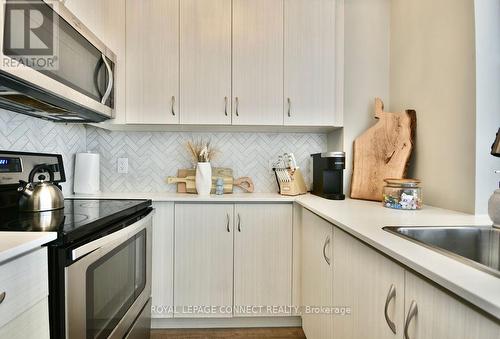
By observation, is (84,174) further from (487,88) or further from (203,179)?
(487,88)

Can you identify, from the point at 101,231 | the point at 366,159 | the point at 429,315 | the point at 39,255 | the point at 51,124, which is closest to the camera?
the point at 429,315

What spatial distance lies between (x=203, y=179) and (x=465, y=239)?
1600 millimetres

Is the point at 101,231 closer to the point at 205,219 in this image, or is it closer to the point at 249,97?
the point at 205,219

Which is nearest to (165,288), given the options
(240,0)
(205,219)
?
(205,219)

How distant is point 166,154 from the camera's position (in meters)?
2.41

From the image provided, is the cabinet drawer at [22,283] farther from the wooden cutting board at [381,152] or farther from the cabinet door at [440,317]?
the wooden cutting board at [381,152]

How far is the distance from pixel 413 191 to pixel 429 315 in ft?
3.20

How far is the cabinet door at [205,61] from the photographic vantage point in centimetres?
207

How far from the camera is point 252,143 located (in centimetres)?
244

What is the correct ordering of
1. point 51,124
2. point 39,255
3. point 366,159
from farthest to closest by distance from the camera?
point 366,159 < point 51,124 < point 39,255

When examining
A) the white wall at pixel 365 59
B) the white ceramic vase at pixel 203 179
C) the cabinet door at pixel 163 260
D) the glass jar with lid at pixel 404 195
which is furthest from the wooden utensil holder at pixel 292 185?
the cabinet door at pixel 163 260

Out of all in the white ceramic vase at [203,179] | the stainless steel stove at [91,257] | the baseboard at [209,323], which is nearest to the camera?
Result: the stainless steel stove at [91,257]

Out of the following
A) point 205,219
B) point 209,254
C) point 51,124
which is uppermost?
point 51,124

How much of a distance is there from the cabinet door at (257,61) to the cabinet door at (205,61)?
0.07 metres
